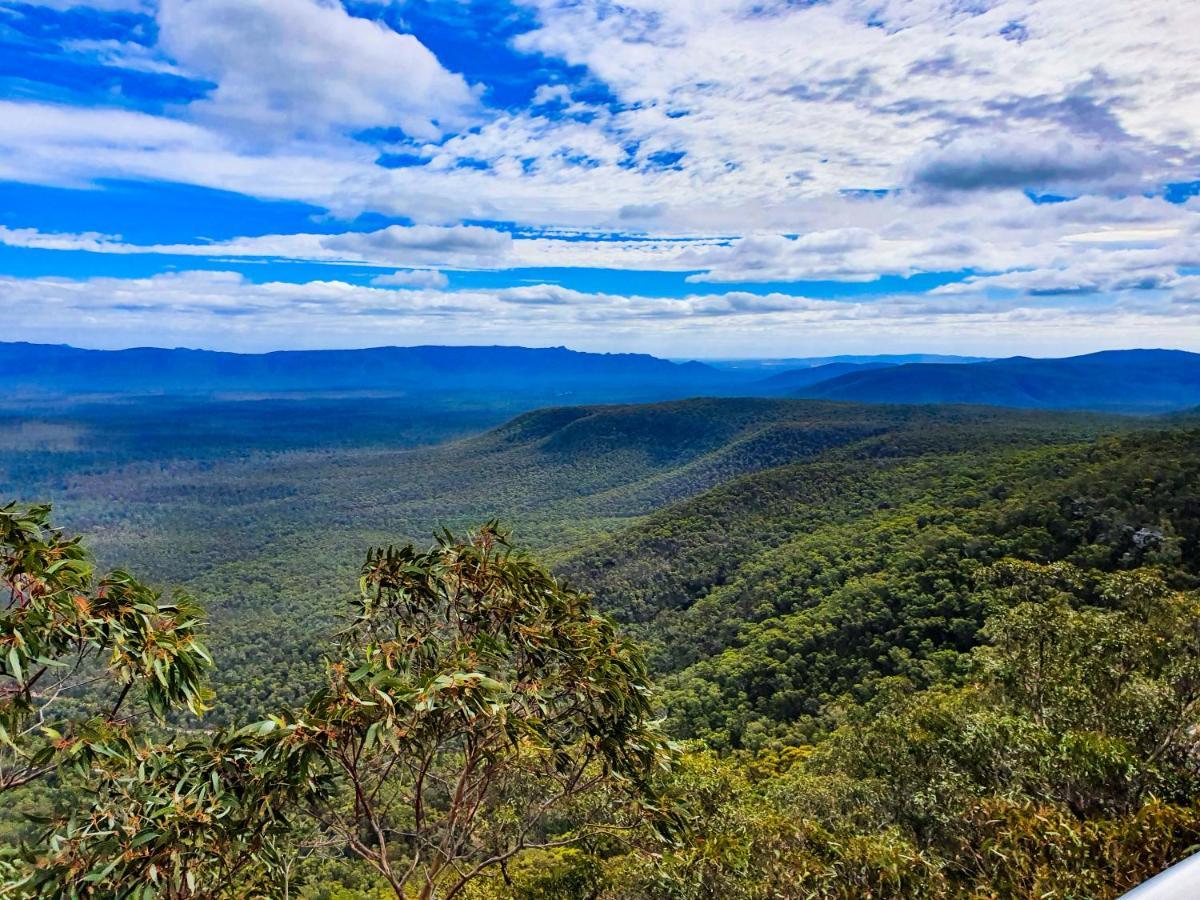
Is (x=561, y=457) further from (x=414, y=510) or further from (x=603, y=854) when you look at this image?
(x=603, y=854)

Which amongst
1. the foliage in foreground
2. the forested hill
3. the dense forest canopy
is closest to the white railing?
the foliage in foreground

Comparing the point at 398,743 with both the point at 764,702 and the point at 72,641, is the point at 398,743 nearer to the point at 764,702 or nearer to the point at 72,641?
the point at 72,641

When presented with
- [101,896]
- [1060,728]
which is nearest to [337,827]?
[101,896]

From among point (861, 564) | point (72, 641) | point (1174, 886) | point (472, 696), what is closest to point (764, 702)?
point (861, 564)

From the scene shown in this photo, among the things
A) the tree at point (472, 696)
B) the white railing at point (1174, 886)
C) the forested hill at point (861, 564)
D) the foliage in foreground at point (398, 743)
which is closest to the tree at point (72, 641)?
the foliage in foreground at point (398, 743)

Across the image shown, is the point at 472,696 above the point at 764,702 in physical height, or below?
above

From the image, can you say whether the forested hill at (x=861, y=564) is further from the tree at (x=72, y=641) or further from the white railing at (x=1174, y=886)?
the tree at (x=72, y=641)

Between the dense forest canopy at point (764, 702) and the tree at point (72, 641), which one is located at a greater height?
the tree at point (72, 641)
